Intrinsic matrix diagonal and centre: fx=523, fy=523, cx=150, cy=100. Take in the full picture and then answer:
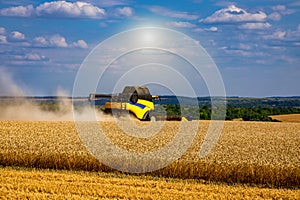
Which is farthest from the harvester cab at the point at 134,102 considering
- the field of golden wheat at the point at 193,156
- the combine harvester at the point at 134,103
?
the field of golden wheat at the point at 193,156

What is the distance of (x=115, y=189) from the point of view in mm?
11594

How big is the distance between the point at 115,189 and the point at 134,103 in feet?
52.0

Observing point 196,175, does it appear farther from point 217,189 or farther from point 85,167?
point 85,167

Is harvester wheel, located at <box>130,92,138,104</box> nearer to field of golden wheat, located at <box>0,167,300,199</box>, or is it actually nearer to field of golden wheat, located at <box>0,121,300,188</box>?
field of golden wheat, located at <box>0,121,300,188</box>

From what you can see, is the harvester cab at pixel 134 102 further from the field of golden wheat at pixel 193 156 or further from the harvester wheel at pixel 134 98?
the field of golden wheat at pixel 193 156

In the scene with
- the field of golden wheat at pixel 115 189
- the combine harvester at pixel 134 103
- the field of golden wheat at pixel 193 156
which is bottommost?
the field of golden wheat at pixel 115 189

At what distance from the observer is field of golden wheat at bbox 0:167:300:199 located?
36.2ft

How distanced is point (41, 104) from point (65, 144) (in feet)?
58.4

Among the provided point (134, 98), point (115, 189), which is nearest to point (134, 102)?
point (134, 98)

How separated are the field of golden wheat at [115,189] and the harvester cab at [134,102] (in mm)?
13501

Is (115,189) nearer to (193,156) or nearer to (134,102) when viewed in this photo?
(193,156)

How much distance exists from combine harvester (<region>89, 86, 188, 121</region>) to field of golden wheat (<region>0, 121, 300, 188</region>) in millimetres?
6290

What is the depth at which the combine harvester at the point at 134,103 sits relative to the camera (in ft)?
88.1

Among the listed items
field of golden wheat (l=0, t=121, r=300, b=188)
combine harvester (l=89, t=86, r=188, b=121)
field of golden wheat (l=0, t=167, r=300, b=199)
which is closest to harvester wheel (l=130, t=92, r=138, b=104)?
combine harvester (l=89, t=86, r=188, b=121)
